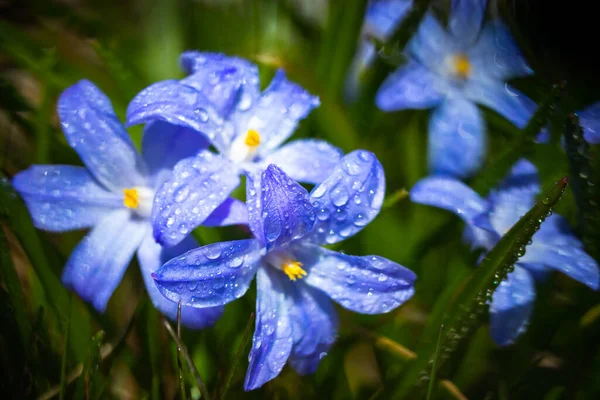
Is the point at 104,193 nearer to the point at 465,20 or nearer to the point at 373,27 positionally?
the point at 373,27


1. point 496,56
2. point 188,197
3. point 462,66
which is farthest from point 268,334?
point 496,56

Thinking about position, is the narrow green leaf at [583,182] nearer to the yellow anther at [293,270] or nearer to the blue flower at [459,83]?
the blue flower at [459,83]

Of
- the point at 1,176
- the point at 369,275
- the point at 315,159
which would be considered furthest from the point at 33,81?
the point at 369,275

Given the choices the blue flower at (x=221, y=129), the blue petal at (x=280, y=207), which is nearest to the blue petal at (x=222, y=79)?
the blue flower at (x=221, y=129)

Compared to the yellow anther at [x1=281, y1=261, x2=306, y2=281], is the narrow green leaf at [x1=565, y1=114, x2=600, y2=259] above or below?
above

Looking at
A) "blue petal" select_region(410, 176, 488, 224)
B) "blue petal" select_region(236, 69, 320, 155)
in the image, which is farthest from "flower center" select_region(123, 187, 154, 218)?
"blue petal" select_region(410, 176, 488, 224)

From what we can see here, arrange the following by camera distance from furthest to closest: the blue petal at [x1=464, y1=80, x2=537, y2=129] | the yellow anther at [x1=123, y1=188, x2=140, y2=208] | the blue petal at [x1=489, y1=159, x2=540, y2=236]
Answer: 1. the blue petal at [x1=464, y1=80, x2=537, y2=129]
2. the blue petal at [x1=489, y1=159, x2=540, y2=236]
3. the yellow anther at [x1=123, y1=188, x2=140, y2=208]

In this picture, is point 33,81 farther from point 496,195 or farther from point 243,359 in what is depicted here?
point 496,195

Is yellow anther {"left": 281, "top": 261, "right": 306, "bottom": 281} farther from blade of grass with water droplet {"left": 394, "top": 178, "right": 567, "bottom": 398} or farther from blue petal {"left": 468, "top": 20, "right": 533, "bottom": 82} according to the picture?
blue petal {"left": 468, "top": 20, "right": 533, "bottom": 82}
